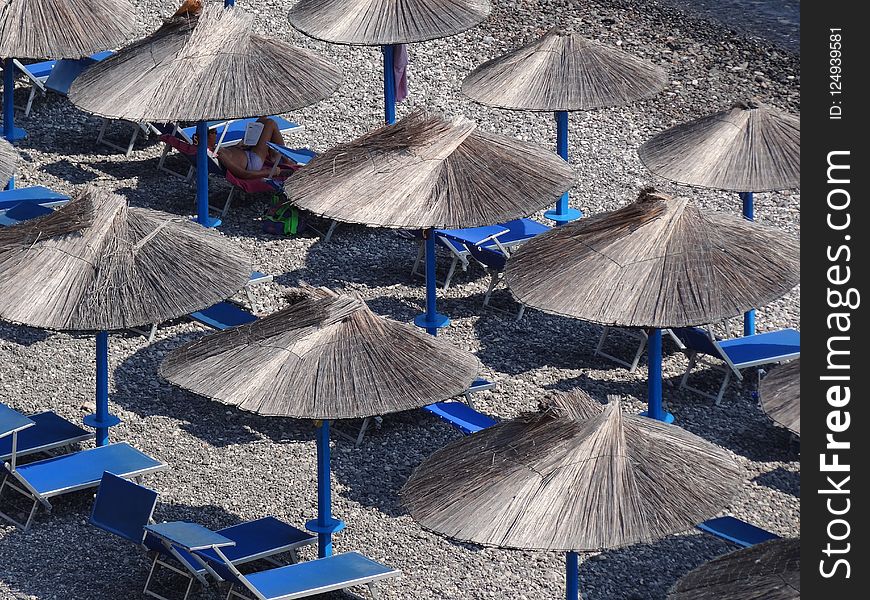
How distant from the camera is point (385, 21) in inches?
653

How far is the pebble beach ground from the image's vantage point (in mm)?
10852

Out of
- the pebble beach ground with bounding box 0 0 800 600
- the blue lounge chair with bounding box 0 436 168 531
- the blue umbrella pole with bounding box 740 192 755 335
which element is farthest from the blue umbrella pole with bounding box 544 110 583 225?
the blue lounge chair with bounding box 0 436 168 531

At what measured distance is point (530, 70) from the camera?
15.6 metres

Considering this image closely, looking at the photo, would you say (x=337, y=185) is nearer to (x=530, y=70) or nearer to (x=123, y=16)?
(x=530, y=70)

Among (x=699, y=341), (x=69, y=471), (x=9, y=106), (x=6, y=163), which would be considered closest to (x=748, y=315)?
(x=699, y=341)

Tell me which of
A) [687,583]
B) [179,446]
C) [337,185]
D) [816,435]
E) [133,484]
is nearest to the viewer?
[816,435]

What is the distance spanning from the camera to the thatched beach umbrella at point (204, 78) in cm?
1470

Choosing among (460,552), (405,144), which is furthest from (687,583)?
(405,144)

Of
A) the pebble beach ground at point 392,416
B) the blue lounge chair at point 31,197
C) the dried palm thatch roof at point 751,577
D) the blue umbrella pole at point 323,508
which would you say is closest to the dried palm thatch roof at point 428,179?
the pebble beach ground at point 392,416

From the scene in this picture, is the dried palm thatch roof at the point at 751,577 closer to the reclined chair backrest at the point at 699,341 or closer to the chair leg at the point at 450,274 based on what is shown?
the reclined chair backrest at the point at 699,341

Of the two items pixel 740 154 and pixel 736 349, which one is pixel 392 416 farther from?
pixel 740 154

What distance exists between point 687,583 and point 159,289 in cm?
466

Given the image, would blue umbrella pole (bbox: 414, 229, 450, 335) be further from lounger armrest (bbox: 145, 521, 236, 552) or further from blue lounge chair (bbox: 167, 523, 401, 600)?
lounger armrest (bbox: 145, 521, 236, 552)

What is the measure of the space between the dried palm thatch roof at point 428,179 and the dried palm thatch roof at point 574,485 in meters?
3.49
